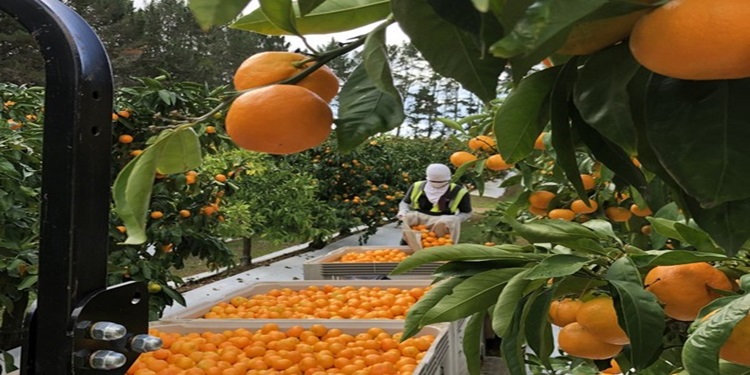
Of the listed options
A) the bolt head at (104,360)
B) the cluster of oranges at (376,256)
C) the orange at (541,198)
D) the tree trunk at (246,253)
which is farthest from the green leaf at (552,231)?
the tree trunk at (246,253)

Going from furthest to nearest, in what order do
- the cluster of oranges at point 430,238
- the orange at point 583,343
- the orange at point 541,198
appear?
the cluster of oranges at point 430,238, the orange at point 541,198, the orange at point 583,343

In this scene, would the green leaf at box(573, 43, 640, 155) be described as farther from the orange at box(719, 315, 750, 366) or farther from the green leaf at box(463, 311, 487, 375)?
the green leaf at box(463, 311, 487, 375)

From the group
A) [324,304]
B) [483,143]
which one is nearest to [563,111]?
[483,143]

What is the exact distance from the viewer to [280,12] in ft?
1.38

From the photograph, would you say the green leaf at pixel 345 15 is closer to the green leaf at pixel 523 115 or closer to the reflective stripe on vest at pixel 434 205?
the green leaf at pixel 523 115

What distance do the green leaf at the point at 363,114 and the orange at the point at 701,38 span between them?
201 mm

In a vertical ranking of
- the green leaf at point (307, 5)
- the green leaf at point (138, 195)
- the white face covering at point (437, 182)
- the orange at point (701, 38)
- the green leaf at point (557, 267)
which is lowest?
the white face covering at point (437, 182)

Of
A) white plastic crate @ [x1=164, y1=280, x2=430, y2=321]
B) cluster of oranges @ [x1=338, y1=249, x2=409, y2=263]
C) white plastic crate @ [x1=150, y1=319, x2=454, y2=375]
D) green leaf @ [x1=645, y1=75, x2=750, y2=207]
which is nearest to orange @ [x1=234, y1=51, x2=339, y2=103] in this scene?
green leaf @ [x1=645, y1=75, x2=750, y2=207]

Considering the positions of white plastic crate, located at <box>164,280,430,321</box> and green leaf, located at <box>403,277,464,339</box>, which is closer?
green leaf, located at <box>403,277,464,339</box>

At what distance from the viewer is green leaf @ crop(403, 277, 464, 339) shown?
0.76 m

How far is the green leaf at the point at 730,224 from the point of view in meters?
0.39

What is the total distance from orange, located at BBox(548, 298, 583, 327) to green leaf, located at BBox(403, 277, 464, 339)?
0.40 ft

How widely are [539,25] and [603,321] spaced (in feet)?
1.83

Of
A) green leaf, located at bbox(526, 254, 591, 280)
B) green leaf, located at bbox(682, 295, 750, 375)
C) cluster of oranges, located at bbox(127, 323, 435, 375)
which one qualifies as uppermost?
green leaf, located at bbox(526, 254, 591, 280)
